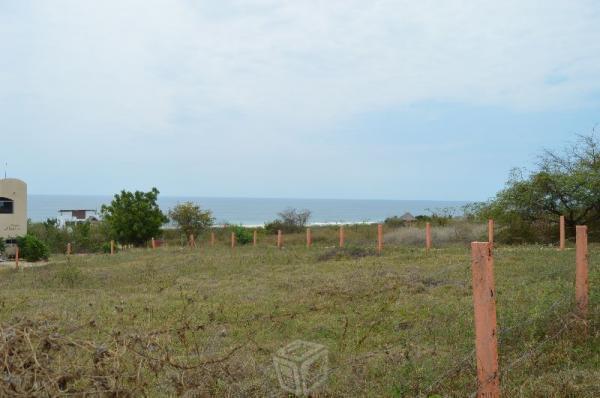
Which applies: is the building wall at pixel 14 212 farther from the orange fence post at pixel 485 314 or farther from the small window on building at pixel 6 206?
the orange fence post at pixel 485 314

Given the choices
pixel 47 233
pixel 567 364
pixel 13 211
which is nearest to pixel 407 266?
pixel 567 364

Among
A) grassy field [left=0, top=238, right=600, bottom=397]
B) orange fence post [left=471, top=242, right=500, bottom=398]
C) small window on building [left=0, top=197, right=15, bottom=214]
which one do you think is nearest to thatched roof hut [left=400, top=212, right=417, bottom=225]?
grassy field [left=0, top=238, right=600, bottom=397]

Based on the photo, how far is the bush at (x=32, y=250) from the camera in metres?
28.9

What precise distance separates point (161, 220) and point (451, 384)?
3158 centimetres

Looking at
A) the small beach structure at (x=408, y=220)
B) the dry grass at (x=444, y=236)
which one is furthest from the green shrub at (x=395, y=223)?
the dry grass at (x=444, y=236)

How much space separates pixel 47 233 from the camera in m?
39.2

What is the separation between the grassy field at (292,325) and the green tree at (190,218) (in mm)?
20380

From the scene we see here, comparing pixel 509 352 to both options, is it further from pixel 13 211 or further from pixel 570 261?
pixel 13 211

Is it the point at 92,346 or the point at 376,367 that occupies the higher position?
the point at 92,346

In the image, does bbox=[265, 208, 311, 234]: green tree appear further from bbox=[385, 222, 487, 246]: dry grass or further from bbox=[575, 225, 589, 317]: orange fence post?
bbox=[575, 225, 589, 317]: orange fence post

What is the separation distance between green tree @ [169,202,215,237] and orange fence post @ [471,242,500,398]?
35.3m

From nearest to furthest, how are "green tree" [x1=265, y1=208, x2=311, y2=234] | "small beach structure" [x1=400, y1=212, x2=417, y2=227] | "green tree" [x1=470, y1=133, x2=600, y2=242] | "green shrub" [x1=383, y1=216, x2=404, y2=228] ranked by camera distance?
"green tree" [x1=470, y1=133, x2=600, y2=242] < "small beach structure" [x1=400, y1=212, x2=417, y2=227] < "green shrub" [x1=383, y1=216, x2=404, y2=228] < "green tree" [x1=265, y1=208, x2=311, y2=234]

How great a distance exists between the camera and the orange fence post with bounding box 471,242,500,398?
3.72m
